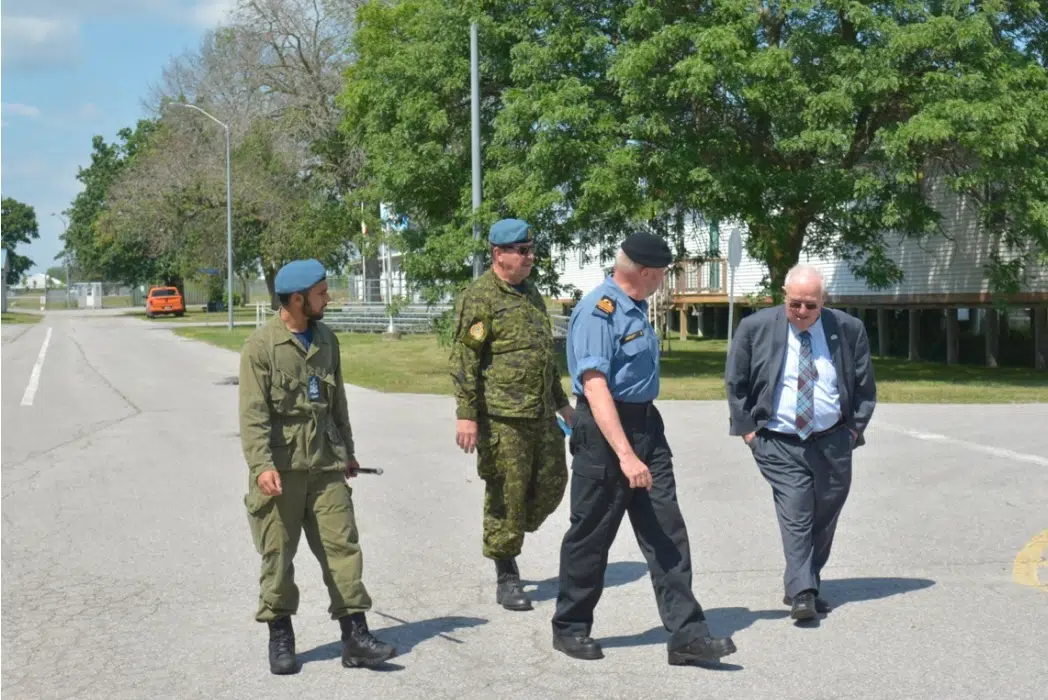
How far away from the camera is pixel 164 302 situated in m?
71.1

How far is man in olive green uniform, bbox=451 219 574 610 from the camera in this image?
21.4 feet

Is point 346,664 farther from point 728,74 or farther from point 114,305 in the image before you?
point 114,305

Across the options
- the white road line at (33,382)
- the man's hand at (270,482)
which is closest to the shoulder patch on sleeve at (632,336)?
the man's hand at (270,482)

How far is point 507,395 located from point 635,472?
1.21 m

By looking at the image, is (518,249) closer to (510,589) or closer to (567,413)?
(567,413)

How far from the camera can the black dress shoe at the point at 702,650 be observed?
5562 mm

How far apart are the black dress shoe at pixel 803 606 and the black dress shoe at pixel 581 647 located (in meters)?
1.03

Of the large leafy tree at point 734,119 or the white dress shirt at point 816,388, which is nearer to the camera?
the white dress shirt at point 816,388

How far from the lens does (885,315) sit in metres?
32.7

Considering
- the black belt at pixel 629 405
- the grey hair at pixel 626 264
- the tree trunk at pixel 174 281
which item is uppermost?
the tree trunk at pixel 174 281

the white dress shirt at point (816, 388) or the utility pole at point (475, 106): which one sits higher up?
the utility pole at point (475, 106)

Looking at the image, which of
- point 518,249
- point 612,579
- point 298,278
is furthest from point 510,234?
point 612,579

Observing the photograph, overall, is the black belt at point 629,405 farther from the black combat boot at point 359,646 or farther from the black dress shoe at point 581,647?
the black combat boot at point 359,646

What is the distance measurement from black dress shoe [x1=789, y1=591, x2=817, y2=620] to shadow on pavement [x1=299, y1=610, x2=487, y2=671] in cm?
145
